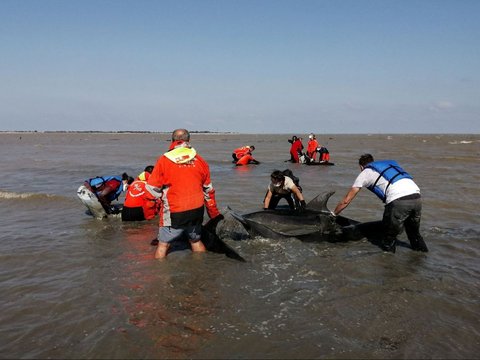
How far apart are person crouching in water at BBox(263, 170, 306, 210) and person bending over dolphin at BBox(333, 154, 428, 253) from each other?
1588 millimetres

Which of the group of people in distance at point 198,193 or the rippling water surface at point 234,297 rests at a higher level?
the group of people in distance at point 198,193

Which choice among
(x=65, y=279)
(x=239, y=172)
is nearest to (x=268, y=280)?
(x=65, y=279)

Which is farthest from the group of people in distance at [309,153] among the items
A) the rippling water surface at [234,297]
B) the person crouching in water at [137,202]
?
the person crouching in water at [137,202]

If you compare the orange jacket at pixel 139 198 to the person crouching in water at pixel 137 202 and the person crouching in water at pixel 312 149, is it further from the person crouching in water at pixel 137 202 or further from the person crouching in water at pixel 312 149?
the person crouching in water at pixel 312 149

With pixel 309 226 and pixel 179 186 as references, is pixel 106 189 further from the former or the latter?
pixel 309 226

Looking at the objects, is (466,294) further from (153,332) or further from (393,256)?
(153,332)

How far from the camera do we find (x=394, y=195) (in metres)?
5.76

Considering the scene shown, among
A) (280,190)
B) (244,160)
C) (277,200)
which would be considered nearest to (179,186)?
(280,190)

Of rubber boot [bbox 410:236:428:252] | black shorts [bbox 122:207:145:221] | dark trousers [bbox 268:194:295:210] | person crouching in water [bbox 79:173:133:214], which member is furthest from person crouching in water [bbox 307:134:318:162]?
rubber boot [bbox 410:236:428:252]

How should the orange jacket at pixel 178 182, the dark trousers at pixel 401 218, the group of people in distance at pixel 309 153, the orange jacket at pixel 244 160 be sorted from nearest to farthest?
the orange jacket at pixel 178 182 < the dark trousers at pixel 401 218 < the orange jacket at pixel 244 160 < the group of people in distance at pixel 309 153

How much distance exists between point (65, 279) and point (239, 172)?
1303cm

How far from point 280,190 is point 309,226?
1239 mm

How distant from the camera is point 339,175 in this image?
16750 millimetres

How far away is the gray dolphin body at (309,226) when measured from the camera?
21.4 feet
